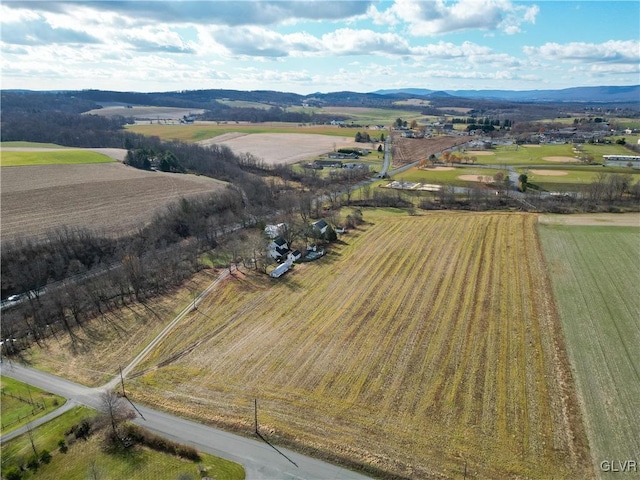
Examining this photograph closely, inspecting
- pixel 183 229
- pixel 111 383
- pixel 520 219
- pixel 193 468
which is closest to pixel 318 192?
pixel 183 229

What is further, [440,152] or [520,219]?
[440,152]

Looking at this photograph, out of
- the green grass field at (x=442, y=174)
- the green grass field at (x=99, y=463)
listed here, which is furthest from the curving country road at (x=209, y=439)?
the green grass field at (x=442, y=174)

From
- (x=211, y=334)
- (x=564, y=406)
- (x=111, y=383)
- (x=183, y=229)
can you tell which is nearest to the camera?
(x=564, y=406)

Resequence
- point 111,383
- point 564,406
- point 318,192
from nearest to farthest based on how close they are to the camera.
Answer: point 564,406 → point 111,383 → point 318,192

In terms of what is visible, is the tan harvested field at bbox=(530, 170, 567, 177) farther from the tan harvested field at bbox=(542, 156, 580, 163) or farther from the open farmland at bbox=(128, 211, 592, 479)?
the open farmland at bbox=(128, 211, 592, 479)

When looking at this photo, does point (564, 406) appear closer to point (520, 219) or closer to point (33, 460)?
point (33, 460)

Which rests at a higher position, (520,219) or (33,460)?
(520,219)
